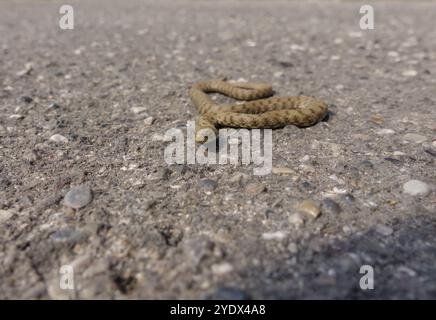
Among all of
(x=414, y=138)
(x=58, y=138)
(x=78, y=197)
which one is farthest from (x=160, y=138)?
(x=414, y=138)

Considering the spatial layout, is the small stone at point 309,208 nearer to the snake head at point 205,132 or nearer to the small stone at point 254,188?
the small stone at point 254,188

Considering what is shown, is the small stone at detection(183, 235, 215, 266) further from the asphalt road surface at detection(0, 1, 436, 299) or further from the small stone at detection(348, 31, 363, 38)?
the small stone at detection(348, 31, 363, 38)

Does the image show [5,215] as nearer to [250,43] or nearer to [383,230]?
A: [383,230]

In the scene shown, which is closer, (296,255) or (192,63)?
(296,255)

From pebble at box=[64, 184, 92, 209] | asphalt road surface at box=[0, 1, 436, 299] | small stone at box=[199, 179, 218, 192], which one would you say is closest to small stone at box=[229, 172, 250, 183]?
asphalt road surface at box=[0, 1, 436, 299]
